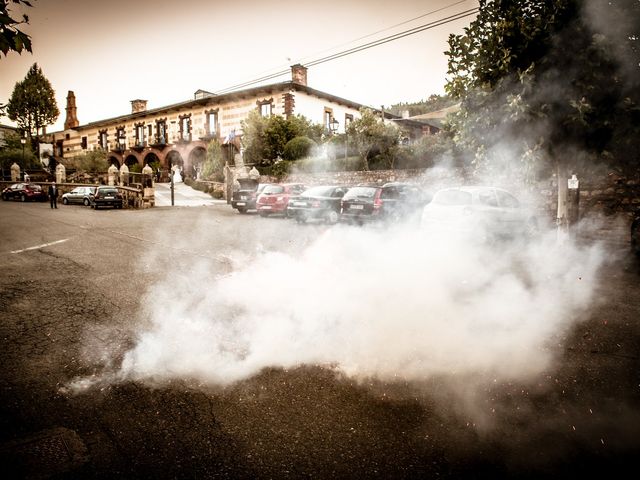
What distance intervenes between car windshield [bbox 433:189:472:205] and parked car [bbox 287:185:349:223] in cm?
557

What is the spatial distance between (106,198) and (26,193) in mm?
11146

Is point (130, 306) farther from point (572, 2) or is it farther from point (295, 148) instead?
point (295, 148)

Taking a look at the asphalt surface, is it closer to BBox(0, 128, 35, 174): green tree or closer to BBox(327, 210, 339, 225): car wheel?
BBox(327, 210, 339, 225): car wheel

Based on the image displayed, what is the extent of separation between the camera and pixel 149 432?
7.32 ft

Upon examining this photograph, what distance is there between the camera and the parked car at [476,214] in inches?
312

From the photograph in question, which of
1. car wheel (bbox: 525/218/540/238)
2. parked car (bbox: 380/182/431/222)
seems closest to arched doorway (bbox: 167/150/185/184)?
parked car (bbox: 380/182/431/222)

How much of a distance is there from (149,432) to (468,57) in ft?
25.5

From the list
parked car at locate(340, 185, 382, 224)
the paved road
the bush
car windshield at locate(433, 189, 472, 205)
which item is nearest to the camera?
car windshield at locate(433, 189, 472, 205)

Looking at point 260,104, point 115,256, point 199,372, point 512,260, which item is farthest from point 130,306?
point 260,104

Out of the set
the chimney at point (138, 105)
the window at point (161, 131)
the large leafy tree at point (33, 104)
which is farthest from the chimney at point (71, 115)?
the window at point (161, 131)

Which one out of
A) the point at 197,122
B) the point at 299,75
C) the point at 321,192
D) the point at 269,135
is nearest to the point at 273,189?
the point at 321,192

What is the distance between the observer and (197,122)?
35.2 m

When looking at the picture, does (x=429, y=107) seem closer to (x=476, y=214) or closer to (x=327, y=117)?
(x=327, y=117)

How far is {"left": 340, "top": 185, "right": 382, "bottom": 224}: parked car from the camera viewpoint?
11.9 m
